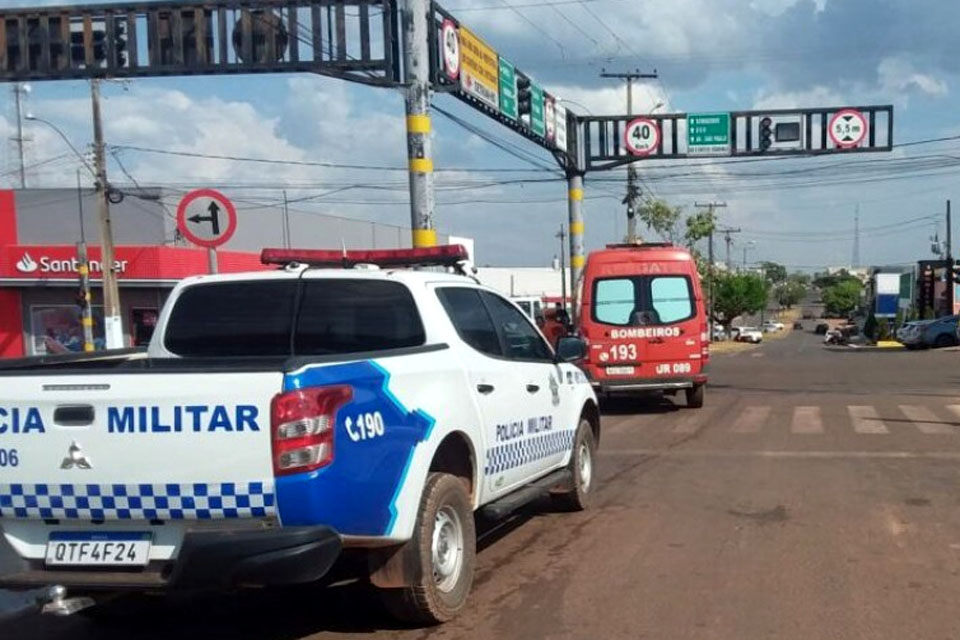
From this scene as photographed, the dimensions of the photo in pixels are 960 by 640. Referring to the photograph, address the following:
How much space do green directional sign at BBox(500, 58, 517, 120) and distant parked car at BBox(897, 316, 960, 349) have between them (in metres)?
24.5

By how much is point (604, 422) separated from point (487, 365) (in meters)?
9.02

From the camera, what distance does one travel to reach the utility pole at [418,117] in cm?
1535

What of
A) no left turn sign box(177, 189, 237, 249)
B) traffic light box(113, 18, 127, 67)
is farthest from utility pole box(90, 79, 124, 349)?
no left turn sign box(177, 189, 237, 249)

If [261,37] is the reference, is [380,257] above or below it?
below

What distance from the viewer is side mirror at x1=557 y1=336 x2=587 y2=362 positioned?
7570 mm

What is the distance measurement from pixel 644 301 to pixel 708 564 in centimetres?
966

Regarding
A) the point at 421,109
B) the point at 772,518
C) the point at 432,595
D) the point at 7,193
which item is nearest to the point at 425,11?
the point at 421,109

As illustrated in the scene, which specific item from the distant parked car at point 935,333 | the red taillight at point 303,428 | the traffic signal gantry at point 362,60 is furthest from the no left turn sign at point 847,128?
the red taillight at point 303,428

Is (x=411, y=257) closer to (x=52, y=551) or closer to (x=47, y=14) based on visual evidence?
(x=52, y=551)

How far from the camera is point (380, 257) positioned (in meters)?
7.17

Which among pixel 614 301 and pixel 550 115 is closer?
Answer: pixel 614 301

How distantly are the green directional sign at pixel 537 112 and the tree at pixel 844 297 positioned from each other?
14071cm

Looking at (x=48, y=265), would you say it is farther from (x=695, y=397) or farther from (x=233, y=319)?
(x=233, y=319)

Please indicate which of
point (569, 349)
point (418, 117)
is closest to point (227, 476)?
point (569, 349)
